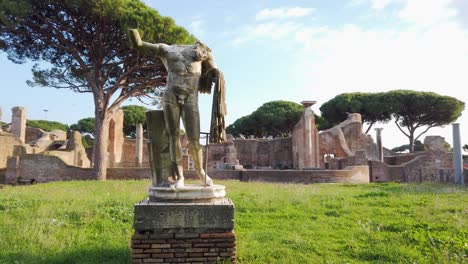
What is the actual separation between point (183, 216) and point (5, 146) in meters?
21.2

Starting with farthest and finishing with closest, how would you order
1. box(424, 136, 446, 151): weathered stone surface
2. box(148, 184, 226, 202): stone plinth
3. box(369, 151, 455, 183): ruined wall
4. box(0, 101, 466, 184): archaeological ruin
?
box(424, 136, 446, 151): weathered stone surface
box(369, 151, 455, 183): ruined wall
box(0, 101, 466, 184): archaeological ruin
box(148, 184, 226, 202): stone plinth

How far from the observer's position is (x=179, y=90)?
3.86m

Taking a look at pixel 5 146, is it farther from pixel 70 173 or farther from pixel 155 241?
pixel 155 241

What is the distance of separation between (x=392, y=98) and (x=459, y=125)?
19291 mm

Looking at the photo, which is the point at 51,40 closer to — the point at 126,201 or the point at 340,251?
the point at 126,201

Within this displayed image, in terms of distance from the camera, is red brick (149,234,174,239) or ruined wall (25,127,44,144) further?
ruined wall (25,127,44,144)

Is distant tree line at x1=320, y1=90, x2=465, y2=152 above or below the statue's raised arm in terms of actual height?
above

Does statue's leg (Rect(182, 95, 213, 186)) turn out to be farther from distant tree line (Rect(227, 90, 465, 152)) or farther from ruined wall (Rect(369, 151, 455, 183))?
distant tree line (Rect(227, 90, 465, 152))

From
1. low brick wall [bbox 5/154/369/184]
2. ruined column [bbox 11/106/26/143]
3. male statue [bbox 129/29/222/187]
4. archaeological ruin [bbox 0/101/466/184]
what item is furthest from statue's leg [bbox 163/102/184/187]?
ruined column [bbox 11/106/26/143]

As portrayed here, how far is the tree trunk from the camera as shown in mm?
16438

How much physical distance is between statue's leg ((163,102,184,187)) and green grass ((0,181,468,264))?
122 centimetres

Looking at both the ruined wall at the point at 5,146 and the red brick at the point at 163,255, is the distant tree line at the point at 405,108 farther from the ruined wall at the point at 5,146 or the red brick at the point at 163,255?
the red brick at the point at 163,255

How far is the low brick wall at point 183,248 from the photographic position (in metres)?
3.42

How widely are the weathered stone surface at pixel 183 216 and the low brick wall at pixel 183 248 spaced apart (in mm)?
73
